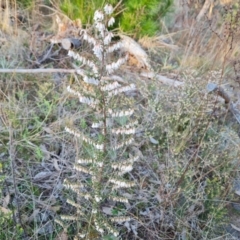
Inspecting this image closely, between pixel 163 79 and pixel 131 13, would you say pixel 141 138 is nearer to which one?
pixel 163 79

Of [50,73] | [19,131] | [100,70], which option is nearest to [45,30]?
[50,73]

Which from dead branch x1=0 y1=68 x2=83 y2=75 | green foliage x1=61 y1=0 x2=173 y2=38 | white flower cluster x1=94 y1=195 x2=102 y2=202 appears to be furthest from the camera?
green foliage x1=61 y1=0 x2=173 y2=38

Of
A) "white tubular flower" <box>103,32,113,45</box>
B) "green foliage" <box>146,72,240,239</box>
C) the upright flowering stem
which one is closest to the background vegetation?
"green foliage" <box>146,72,240,239</box>

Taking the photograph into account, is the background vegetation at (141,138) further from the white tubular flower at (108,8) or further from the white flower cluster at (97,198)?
the white tubular flower at (108,8)

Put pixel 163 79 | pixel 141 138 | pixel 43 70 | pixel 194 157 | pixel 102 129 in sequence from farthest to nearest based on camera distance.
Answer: pixel 163 79, pixel 43 70, pixel 141 138, pixel 194 157, pixel 102 129

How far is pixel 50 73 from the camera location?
3195mm

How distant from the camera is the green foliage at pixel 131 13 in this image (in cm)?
353

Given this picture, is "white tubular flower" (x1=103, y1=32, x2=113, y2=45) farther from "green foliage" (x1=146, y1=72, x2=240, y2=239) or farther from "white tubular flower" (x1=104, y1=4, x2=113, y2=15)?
"green foliage" (x1=146, y1=72, x2=240, y2=239)

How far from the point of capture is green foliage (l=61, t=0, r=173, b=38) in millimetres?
3527

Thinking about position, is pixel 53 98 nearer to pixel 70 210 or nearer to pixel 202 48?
pixel 70 210

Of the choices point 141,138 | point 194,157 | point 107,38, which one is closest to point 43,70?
point 141,138

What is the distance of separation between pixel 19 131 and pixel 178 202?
1.11m

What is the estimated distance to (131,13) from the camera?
140 inches

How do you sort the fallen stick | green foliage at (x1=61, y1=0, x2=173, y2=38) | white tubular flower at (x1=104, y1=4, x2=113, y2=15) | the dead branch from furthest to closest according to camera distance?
green foliage at (x1=61, y1=0, x2=173, y2=38) < the fallen stick < the dead branch < white tubular flower at (x1=104, y1=4, x2=113, y2=15)
